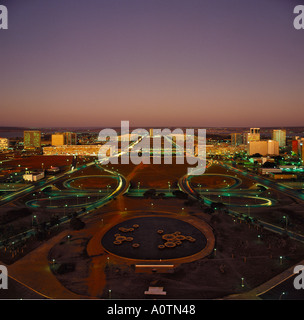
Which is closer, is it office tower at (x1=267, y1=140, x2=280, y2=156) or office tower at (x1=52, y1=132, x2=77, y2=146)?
office tower at (x1=267, y1=140, x2=280, y2=156)

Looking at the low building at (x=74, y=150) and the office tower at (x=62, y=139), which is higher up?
the office tower at (x=62, y=139)

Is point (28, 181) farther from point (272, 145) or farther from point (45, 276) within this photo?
point (272, 145)

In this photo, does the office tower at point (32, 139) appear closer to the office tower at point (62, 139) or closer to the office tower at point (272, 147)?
the office tower at point (62, 139)

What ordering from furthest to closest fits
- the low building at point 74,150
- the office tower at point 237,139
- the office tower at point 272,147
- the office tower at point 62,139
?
the office tower at point 237,139 < the office tower at point 62,139 < the low building at point 74,150 < the office tower at point 272,147

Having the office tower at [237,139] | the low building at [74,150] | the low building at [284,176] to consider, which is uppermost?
the office tower at [237,139]

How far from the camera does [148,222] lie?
15.0 meters

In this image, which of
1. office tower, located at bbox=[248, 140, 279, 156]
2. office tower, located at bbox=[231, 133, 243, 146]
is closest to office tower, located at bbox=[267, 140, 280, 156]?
office tower, located at bbox=[248, 140, 279, 156]

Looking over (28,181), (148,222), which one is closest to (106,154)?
(28,181)

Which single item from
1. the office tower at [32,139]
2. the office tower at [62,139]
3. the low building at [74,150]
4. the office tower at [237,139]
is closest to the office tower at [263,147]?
the office tower at [237,139]

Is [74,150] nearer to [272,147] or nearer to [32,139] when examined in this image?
[32,139]

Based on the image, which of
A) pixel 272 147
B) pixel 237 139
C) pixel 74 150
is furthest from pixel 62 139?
pixel 272 147

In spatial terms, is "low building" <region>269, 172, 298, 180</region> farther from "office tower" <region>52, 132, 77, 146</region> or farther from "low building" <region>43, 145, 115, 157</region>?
"office tower" <region>52, 132, 77, 146</region>

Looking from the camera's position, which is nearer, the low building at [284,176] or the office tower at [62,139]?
the low building at [284,176]

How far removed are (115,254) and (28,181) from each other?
18.5 metres
